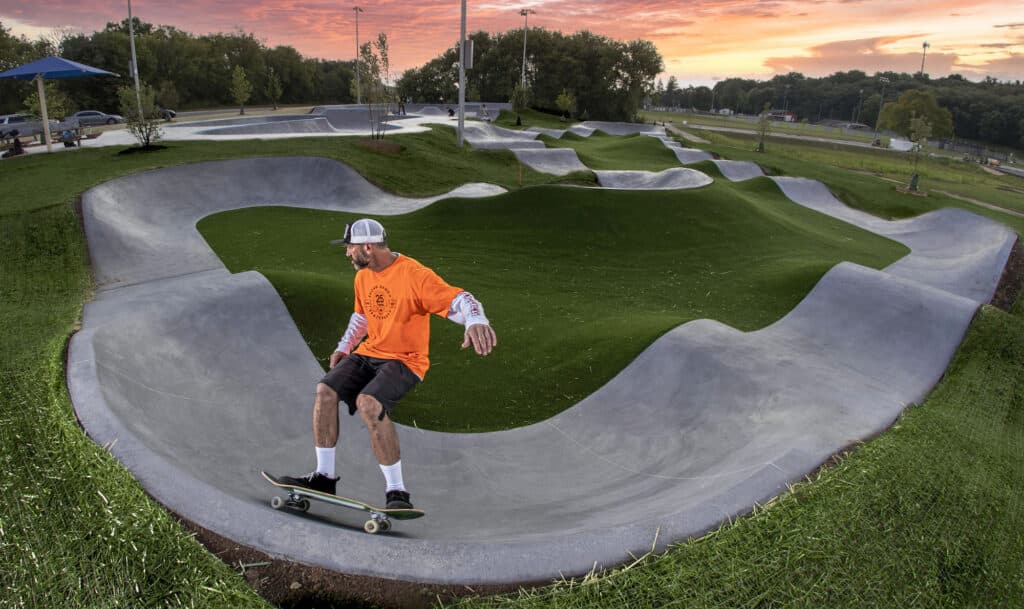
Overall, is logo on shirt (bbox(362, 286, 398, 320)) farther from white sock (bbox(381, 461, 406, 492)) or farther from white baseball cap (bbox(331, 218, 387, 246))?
white sock (bbox(381, 461, 406, 492))

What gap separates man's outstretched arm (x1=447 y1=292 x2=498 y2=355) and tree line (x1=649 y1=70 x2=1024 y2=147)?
268ft

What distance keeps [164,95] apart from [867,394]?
73.8m

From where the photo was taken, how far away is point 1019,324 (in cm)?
1041

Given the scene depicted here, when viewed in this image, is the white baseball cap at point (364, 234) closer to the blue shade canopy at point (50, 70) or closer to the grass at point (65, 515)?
the grass at point (65, 515)

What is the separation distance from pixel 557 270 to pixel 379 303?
34.7 ft

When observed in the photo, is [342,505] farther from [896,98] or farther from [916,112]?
[896,98]

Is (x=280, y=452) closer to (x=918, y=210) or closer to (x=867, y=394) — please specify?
(x=867, y=394)

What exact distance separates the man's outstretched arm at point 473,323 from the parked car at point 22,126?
4367cm

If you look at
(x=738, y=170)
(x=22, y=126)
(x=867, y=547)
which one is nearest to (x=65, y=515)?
(x=867, y=547)

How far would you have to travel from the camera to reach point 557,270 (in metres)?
15.2

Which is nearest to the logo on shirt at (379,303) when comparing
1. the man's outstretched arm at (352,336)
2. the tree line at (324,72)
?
the man's outstretched arm at (352,336)

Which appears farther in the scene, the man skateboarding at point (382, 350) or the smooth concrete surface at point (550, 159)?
the smooth concrete surface at point (550, 159)

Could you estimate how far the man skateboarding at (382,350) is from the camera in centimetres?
470

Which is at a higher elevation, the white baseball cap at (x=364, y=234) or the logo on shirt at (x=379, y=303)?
the white baseball cap at (x=364, y=234)
